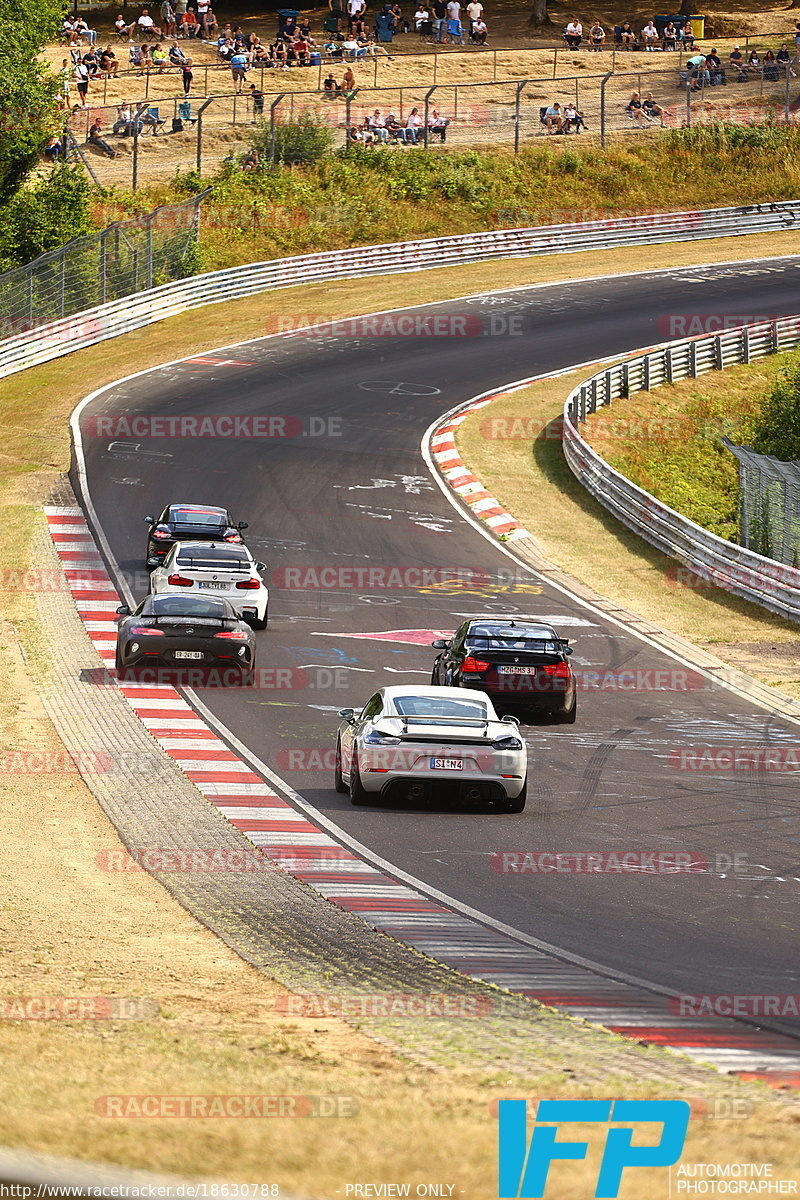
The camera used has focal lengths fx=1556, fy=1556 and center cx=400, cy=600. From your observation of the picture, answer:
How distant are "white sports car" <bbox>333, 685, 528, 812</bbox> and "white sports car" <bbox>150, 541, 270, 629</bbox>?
9.65 m

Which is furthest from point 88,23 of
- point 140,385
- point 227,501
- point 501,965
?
point 501,965

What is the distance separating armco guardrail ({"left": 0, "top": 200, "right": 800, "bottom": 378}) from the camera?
50938 millimetres

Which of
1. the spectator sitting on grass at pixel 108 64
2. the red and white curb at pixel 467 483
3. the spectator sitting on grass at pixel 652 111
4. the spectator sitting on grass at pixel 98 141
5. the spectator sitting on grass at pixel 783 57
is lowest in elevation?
the red and white curb at pixel 467 483

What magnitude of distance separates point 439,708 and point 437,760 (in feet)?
2.61

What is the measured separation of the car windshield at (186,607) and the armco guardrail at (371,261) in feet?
89.8

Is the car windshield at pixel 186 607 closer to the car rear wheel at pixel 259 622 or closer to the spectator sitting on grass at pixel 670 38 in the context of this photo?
the car rear wheel at pixel 259 622

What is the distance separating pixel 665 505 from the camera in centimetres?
3678

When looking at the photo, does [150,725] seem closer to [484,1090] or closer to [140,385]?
[484,1090]

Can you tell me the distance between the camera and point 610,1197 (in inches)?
208

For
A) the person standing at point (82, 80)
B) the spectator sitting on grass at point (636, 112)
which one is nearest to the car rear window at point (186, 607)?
the person standing at point (82, 80)

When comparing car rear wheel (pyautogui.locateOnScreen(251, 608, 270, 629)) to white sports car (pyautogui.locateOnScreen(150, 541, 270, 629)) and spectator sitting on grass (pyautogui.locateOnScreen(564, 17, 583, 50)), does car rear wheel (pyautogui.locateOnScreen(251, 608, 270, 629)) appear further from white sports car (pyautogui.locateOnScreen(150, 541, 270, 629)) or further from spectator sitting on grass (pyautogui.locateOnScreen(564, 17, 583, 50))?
spectator sitting on grass (pyautogui.locateOnScreen(564, 17, 583, 50))

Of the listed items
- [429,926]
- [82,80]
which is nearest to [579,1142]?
[429,926]

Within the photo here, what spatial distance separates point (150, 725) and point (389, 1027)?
37.0 ft

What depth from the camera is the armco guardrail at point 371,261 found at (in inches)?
2005
